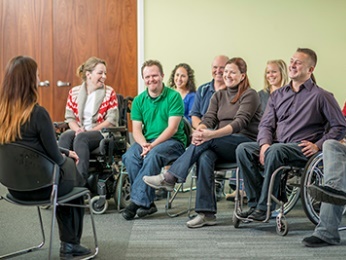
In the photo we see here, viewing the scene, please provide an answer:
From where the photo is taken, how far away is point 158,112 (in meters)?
4.43

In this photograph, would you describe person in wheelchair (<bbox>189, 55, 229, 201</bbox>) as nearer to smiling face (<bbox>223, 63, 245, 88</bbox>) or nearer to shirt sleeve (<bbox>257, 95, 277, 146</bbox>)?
smiling face (<bbox>223, 63, 245, 88</bbox>)

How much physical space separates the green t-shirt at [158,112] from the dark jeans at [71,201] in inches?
51.3

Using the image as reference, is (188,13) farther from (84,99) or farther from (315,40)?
(84,99)

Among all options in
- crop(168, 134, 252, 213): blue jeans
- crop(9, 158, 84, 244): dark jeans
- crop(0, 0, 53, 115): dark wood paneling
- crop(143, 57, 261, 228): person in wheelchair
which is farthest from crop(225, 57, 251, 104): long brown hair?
crop(0, 0, 53, 115): dark wood paneling

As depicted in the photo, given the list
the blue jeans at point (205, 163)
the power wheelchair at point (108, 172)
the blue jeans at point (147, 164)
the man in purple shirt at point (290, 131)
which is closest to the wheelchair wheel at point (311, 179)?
the man in purple shirt at point (290, 131)

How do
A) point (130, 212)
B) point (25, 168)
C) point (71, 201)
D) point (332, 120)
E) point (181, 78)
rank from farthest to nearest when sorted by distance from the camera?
1. point (181, 78)
2. point (130, 212)
3. point (332, 120)
4. point (71, 201)
5. point (25, 168)

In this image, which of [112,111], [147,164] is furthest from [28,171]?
[112,111]

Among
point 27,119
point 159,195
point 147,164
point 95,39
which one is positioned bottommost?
point 159,195

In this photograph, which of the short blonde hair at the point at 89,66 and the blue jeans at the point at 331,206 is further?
the short blonde hair at the point at 89,66

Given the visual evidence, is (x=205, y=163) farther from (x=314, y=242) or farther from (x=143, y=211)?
(x=314, y=242)

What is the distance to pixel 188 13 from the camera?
6.46 m

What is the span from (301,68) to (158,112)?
44.0 inches

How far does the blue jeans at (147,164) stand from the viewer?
13.6ft

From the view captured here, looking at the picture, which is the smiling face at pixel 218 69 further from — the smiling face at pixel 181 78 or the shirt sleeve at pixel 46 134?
the shirt sleeve at pixel 46 134
